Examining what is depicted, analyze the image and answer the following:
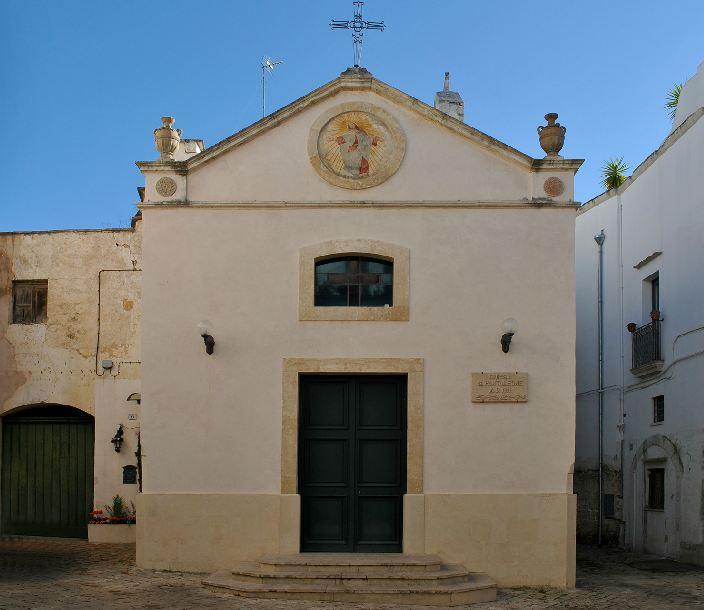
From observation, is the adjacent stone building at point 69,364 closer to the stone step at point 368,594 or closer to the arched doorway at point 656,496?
the stone step at point 368,594

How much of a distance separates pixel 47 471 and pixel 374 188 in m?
8.48

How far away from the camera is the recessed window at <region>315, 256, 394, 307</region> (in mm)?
11797

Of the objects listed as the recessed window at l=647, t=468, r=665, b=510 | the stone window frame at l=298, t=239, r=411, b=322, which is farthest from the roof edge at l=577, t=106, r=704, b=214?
the stone window frame at l=298, t=239, r=411, b=322

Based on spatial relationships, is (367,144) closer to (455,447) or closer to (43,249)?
(455,447)

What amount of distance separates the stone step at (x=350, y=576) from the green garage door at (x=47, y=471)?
20.4 ft

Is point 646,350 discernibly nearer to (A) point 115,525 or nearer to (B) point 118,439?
(B) point 118,439

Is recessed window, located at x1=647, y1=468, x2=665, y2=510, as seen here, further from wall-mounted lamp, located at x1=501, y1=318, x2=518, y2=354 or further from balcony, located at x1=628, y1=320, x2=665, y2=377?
wall-mounted lamp, located at x1=501, y1=318, x2=518, y2=354

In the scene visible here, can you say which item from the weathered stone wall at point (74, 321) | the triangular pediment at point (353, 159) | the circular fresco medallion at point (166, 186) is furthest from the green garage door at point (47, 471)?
the triangular pediment at point (353, 159)

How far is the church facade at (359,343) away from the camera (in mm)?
11352

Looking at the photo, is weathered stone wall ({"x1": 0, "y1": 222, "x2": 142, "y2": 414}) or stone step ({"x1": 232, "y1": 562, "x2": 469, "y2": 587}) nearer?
stone step ({"x1": 232, "y1": 562, "x2": 469, "y2": 587})

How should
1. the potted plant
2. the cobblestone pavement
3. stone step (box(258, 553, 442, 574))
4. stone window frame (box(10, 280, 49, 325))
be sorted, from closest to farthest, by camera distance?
the cobblestone pavement
stone step (box(258, 553, 442, 574))
the potted plant
stone window frame (box(10, 280, 49, 325))

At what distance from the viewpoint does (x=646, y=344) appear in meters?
16.4

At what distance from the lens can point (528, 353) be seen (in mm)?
11531

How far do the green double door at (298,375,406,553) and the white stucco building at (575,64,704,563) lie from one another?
5500 millimetres
